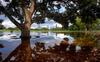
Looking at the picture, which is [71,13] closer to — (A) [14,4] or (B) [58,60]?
(A) [14,4]

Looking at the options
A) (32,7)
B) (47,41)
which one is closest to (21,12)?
(32,7)

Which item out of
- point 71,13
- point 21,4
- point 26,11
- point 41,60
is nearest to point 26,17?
point 26,11

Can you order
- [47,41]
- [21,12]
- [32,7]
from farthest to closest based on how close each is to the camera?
[47,41] < [21,12] < [32,7]

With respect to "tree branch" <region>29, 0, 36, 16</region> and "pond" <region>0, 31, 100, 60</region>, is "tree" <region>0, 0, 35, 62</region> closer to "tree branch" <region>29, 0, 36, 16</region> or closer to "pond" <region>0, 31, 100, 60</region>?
"tree branch" <region>29, 0, 36, 16</region>

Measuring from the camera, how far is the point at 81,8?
16938mm

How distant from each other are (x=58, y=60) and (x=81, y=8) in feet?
18.1

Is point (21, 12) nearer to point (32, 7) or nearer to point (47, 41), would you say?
point (32, 7)

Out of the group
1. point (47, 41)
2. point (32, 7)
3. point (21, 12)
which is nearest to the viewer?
point (32, 7)

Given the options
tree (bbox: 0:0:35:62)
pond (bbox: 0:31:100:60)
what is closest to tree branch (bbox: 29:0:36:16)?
tree (bbox: 0:0:35:62)

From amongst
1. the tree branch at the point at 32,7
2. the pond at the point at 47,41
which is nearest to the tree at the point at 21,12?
the tree branch at the point at 32,7

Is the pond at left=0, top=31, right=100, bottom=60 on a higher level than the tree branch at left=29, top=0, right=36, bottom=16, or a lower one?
lower

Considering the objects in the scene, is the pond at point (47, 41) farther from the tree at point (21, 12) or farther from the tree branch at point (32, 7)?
the tree branch at point (32, 7)

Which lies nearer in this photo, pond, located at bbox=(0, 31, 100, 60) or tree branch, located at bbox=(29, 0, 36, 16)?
tree branch, located at bbox=(29, 0, 36, 16)

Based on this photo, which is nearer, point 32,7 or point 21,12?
point 32,7
